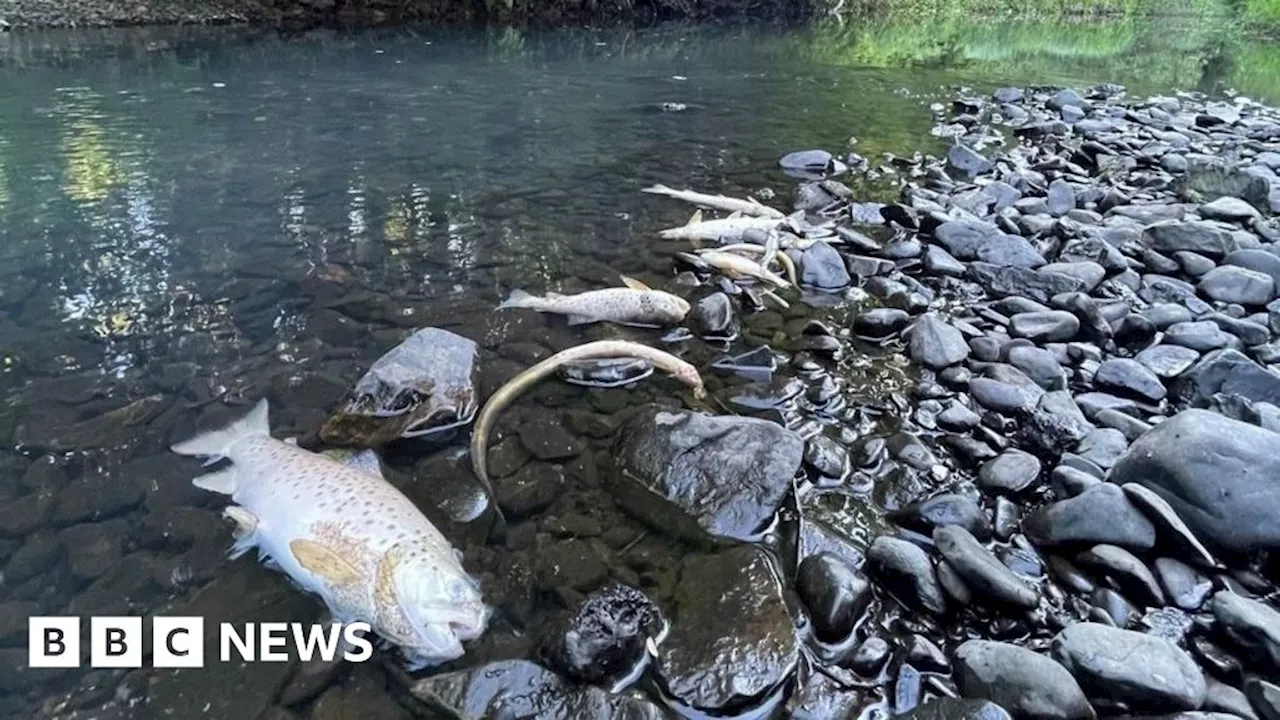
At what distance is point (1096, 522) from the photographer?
9.37 feet

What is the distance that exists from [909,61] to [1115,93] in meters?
6.35

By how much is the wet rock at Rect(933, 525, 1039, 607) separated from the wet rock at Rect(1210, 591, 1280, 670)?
56 cm

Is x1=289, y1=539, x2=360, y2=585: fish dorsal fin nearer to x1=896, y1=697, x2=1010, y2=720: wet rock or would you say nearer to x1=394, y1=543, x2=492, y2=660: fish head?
x1=394, y1=543, x2=492, y2=660: fish head

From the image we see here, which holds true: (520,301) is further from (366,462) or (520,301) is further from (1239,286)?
(1239,286)

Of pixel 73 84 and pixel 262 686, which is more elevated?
pixel 73 84

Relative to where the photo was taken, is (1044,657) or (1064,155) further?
(1064,155)

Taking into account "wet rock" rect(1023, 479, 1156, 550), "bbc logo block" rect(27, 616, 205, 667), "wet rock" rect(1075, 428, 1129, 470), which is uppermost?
"wet rock" rect(1075, 428, 1129, 470)

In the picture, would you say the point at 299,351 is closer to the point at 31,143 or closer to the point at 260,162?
the point at 260,162

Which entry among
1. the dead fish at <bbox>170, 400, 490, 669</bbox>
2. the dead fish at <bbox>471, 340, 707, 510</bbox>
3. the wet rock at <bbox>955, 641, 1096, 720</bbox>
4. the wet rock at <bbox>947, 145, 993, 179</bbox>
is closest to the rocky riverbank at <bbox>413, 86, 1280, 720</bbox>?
the wet rock at <bbox>955, 641, 1096, 720</bbox>

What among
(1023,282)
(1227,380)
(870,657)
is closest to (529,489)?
(870,657)

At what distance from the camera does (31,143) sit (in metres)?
9.51

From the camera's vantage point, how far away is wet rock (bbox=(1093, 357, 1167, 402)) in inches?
154

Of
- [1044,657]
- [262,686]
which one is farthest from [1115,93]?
[262,686]

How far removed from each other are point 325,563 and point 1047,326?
4.24 metres
